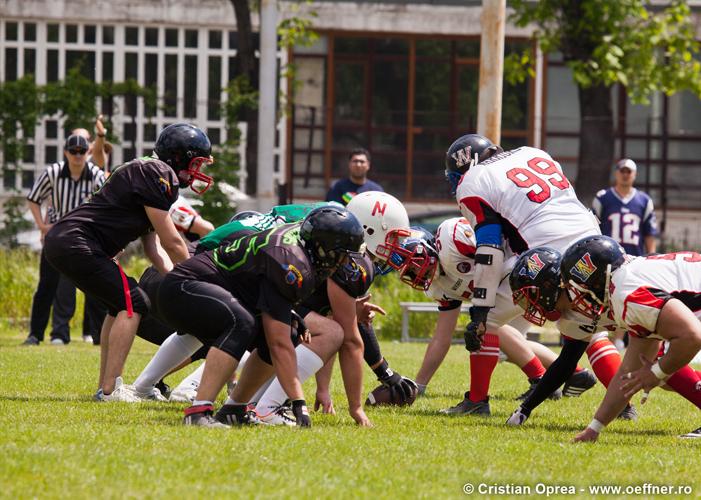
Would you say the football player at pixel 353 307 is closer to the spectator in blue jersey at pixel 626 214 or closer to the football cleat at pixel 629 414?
the football cleat at pixel 629 414

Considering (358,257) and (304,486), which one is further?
(358,257)

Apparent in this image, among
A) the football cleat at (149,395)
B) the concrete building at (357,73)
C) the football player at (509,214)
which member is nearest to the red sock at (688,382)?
the football player at (509,214)

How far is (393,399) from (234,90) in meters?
11.9

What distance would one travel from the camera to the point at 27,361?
10359 mm

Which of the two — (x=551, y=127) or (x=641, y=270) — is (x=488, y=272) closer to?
(x=641, y=270)

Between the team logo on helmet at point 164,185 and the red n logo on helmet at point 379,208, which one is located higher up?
the team logo on helmet at point 164,185

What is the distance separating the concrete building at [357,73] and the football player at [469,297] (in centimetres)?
1415

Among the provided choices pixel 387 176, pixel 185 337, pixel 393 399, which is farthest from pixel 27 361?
pixel 387 176

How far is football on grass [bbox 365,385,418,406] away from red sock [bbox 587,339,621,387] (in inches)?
47.4

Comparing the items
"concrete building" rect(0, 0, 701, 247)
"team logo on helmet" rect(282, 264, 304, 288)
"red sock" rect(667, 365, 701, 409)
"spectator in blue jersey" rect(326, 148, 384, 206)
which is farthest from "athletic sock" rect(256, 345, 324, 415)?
"concrete building" rect(0, 0, 701, 247)

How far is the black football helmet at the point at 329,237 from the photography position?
20.7 feet

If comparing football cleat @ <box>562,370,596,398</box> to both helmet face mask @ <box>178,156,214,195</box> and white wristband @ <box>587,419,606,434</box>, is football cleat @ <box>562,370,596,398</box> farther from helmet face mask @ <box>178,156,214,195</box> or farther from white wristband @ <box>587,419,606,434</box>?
helmet face mask @ <box>178,156,214,195</box>

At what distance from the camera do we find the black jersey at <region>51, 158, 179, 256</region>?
7.70 meters

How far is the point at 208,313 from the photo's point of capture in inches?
261
